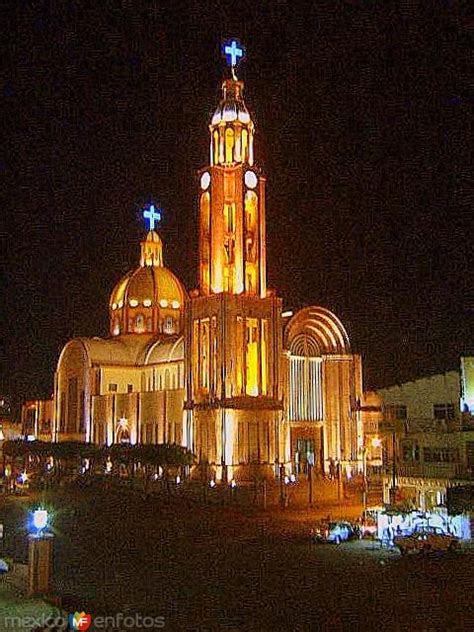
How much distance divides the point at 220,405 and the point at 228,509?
36.2ft

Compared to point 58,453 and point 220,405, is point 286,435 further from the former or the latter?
point 58,453

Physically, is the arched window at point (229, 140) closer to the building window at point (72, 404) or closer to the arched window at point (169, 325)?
the arched window at point (169, 325)

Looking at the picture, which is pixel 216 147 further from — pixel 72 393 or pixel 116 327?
pixel 72 393

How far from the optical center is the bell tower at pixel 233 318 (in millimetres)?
46406

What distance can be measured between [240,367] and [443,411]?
40.4 ft

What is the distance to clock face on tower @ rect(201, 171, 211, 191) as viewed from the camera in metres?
51.1

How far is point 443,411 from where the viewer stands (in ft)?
134

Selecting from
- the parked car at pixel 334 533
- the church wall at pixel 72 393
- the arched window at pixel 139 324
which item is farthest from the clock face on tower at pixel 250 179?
the parked car at pixel 334 533

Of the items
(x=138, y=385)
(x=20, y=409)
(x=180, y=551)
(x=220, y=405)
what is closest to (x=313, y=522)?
(x=180, y=551)

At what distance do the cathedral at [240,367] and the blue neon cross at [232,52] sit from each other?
7 cm

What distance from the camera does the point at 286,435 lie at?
162 feet

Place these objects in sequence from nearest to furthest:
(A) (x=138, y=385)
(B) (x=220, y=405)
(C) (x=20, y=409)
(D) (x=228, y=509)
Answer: (D) (x=228, y=509) < (B) (x=220, y=405) < (A) (x=138, y=385) < (C) (x=20, y=409)

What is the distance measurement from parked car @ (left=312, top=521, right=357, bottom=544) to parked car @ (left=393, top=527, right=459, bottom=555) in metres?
2.48

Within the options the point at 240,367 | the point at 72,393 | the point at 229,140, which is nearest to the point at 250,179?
the point at 229,140
